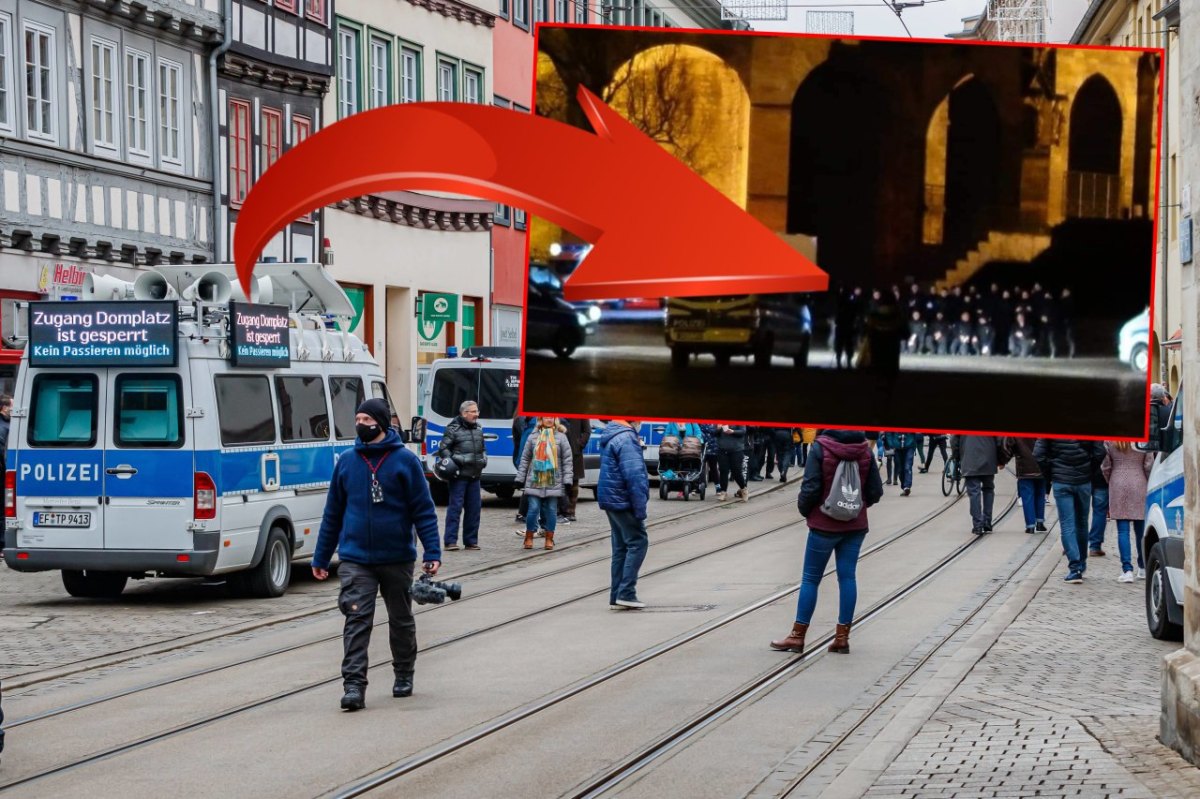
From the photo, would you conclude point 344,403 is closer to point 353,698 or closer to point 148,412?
point 148,412

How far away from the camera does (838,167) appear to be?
6164 millimetres

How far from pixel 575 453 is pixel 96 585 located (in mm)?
12710

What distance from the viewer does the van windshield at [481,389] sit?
31.3 meters

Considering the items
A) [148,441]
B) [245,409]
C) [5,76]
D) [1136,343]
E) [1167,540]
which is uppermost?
[5,76]

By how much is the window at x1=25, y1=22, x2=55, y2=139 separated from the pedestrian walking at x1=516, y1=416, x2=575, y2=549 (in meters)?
8.43

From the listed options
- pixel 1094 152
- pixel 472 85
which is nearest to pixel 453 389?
pixel 472 85

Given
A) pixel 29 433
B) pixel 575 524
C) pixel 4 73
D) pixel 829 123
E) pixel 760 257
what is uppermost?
pixel 4 73

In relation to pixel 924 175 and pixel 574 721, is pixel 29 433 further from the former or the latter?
pixel 924 175

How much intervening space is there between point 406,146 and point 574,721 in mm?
5207

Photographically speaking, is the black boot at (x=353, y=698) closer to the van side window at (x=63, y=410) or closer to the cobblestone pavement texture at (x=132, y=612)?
the cobblestone pavement texture at (x=132, y=612)

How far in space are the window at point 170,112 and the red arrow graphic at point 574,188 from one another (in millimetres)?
24745

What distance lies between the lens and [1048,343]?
601 centimetres

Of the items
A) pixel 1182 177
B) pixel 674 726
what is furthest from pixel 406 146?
pixel 674 726

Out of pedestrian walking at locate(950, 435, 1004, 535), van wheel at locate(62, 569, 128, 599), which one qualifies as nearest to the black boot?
van wheel at locate(62, 569, 128, 599)
